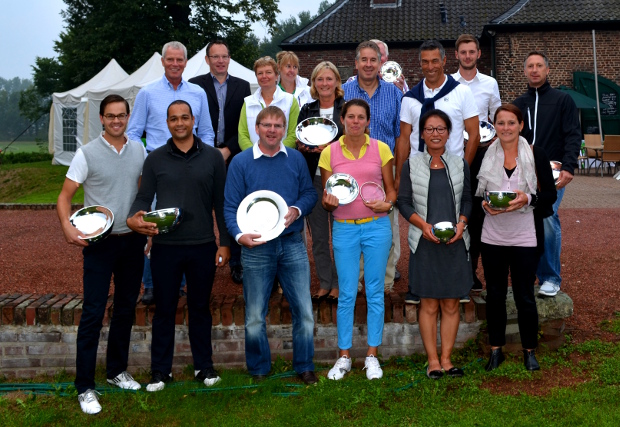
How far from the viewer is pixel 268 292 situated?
15.4 ft

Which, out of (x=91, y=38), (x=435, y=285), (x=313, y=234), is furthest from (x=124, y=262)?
(x=91, y=38)

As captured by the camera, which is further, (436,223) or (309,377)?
(309,377)

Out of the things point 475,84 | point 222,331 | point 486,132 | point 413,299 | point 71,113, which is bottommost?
point 222,331

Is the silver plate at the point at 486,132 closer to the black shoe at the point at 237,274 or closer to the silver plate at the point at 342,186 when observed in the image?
the silver plate at the point at 342,186

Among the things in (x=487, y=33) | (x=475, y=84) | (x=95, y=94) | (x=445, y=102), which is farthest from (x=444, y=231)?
(x=487, y=33)

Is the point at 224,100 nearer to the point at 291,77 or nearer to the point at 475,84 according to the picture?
the point at 291,77

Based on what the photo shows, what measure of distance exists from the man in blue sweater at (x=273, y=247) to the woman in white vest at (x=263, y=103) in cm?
91

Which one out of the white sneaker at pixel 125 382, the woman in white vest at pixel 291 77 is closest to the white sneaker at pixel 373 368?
the white sneaker at pixel 125 382

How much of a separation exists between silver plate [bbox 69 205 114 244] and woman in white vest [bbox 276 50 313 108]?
88.8 inches

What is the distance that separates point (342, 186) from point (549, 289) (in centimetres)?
196

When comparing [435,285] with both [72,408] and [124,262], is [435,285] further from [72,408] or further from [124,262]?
[72,408]

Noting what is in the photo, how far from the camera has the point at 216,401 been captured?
4.38 m

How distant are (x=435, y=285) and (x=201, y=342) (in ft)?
5.73

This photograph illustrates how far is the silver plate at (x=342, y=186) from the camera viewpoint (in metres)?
4.56
